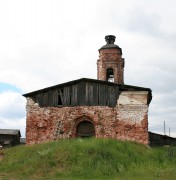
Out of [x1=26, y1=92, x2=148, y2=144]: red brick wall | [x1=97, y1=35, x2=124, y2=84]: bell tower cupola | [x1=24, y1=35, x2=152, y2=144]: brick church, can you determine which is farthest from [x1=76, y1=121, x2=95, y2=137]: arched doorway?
[x1=97, y1=35, x2=124, y2=84]: bell tower cupola

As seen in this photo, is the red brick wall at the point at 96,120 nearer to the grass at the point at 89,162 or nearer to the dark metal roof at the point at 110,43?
the grass at the point at 89,162

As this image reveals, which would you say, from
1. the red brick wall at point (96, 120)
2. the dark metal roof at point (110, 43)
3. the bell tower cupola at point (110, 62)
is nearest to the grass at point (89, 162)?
the red brick wall at point (96, 120)

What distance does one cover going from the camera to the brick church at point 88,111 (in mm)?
23797

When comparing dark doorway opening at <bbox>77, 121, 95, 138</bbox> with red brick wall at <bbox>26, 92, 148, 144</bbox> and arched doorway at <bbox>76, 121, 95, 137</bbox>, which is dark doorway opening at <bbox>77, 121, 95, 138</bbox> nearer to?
arched doorway at <bbox>76, 121, 95, 137</bbox>

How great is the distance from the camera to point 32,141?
81.5 feet

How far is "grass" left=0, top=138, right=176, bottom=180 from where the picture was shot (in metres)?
15.0

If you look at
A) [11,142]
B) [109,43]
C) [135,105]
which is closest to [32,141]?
[135,105]

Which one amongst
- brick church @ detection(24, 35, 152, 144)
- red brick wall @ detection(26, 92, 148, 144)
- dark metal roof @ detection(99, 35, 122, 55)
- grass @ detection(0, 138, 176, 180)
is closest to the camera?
grass @ detection(0, 138, 176, 180)

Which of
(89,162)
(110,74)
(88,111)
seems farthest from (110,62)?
(89,162)

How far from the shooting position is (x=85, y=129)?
24875mm

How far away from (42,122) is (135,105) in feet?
22.4

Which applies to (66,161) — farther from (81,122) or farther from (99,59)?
(99,59)

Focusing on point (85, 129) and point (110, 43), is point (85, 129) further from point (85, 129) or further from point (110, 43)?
point (110, 43)

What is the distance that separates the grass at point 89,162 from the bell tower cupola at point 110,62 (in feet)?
44.7
